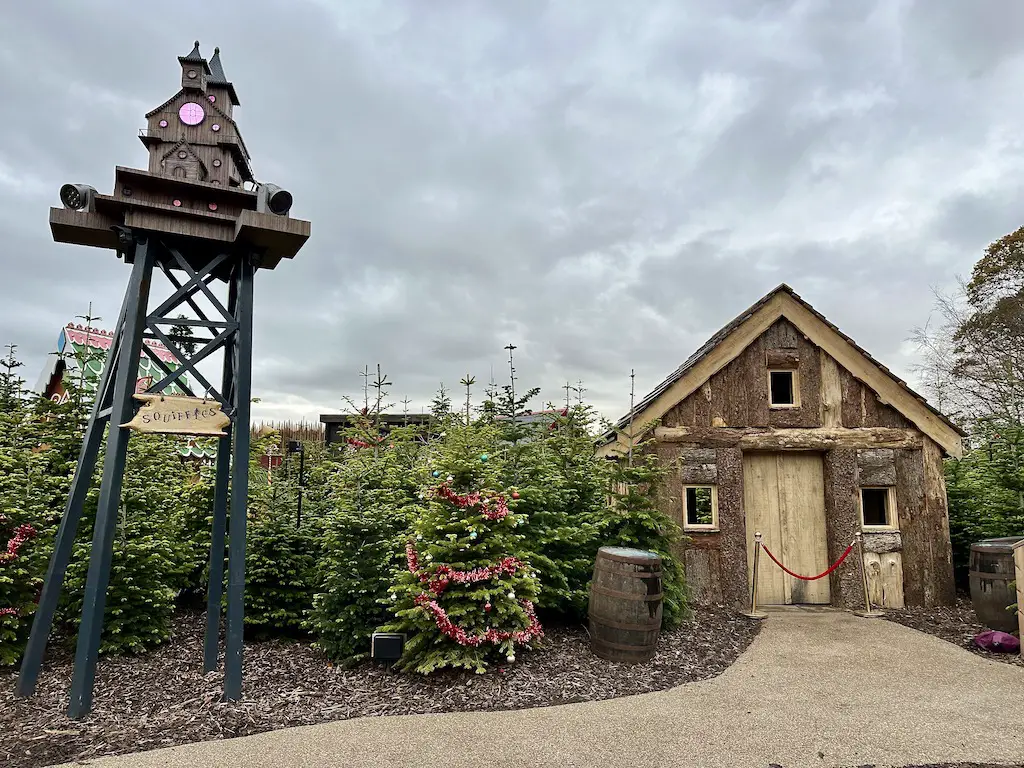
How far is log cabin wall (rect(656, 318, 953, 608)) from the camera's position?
24.2 feet

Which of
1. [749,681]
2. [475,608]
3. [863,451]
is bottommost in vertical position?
[749,681]

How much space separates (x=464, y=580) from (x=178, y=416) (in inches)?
96.1

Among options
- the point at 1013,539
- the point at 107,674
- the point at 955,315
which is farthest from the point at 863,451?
the point at 955,315

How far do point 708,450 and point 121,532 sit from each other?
623cm

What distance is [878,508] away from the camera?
7926mm

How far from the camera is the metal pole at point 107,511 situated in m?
4.01

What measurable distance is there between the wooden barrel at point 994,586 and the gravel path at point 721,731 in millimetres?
1340

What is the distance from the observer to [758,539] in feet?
24.0

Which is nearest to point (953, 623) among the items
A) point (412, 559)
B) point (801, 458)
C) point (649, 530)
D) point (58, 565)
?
point (801, 458)

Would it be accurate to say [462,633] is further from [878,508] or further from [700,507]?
[878,508]

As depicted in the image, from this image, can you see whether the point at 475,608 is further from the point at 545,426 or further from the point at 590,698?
the point at 545,426

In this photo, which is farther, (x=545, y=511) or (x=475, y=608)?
(x=545, y=511)

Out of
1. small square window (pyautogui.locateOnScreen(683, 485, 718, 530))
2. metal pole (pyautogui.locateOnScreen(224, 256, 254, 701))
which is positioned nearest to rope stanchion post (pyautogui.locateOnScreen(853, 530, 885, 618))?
small square window (pyautogui.locateOnScreen(683, 485, 718, 530))

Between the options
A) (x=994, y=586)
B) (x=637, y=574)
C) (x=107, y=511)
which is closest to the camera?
(x=107, y=511)
